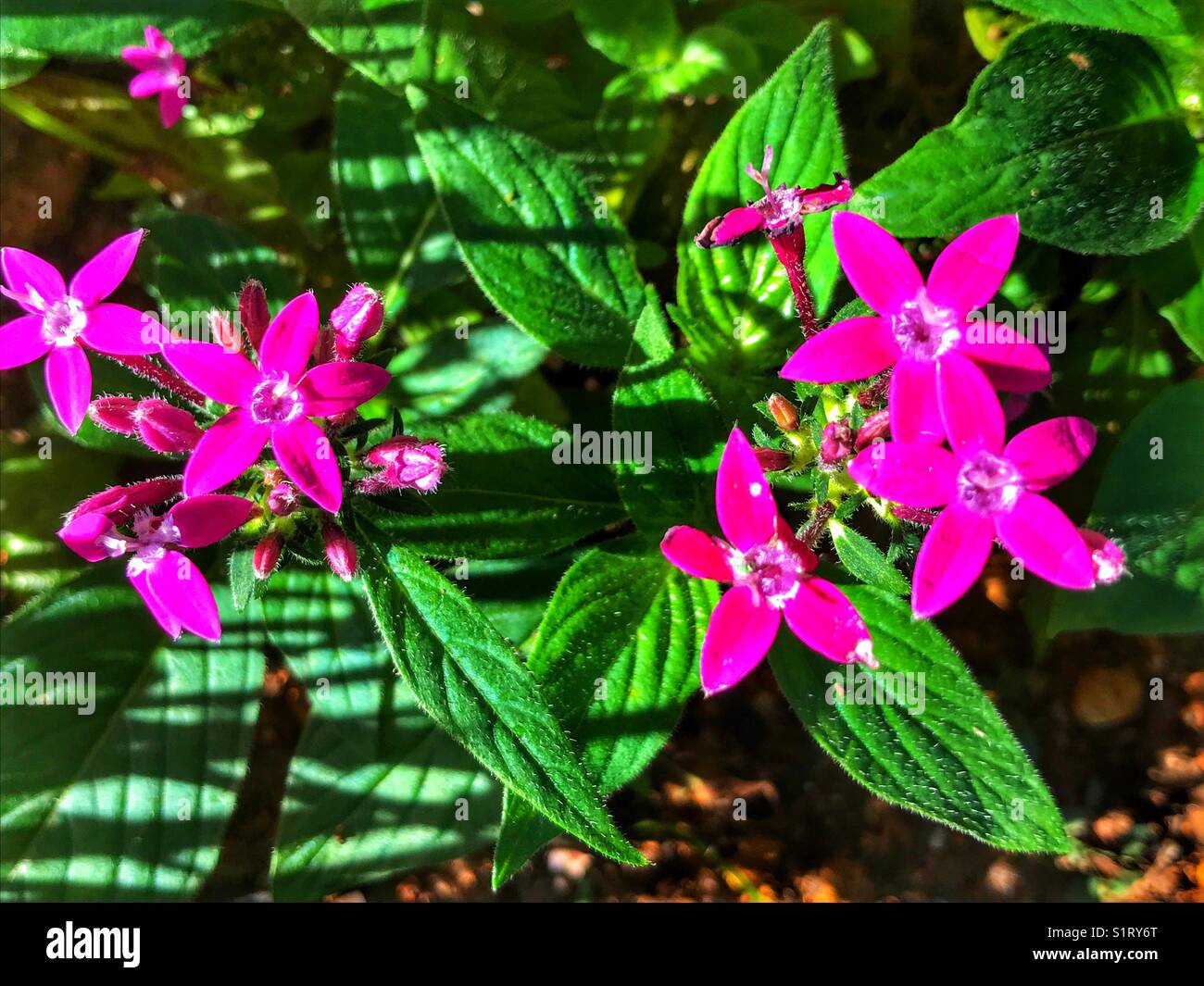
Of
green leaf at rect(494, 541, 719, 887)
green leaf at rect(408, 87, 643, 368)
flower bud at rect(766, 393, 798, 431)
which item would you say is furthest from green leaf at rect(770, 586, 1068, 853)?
green leaf at rect(408, 87, 643, 368)

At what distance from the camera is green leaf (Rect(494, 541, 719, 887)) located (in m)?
1.66

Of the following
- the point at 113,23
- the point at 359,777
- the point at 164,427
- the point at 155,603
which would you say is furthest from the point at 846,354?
the point at 113,23

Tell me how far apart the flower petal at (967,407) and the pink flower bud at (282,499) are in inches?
39.0

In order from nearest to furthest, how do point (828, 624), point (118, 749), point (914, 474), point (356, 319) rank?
point (914, 474) → point (828, 624) → point (356, 319) → point (118, 749)

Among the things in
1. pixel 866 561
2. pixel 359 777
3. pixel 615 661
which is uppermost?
pixel 866 561

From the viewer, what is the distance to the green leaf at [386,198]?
92.1 inches

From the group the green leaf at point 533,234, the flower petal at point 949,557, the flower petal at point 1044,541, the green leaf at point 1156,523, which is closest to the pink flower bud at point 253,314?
the green leaf at point 533,234

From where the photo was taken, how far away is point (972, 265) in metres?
→ 1.38

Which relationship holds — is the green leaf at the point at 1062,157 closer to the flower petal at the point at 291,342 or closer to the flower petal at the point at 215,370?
the flower petal at the point at 291,342

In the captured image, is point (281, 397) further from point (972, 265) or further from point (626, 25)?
point (626, 25)

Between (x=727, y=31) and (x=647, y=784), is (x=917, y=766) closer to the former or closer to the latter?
(x=647, y=784)

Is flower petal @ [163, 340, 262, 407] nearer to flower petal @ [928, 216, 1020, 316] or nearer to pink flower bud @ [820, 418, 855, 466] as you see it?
pink flower bud @ [820, 418, 855, 466]

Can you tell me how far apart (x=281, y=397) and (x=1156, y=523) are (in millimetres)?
1721
